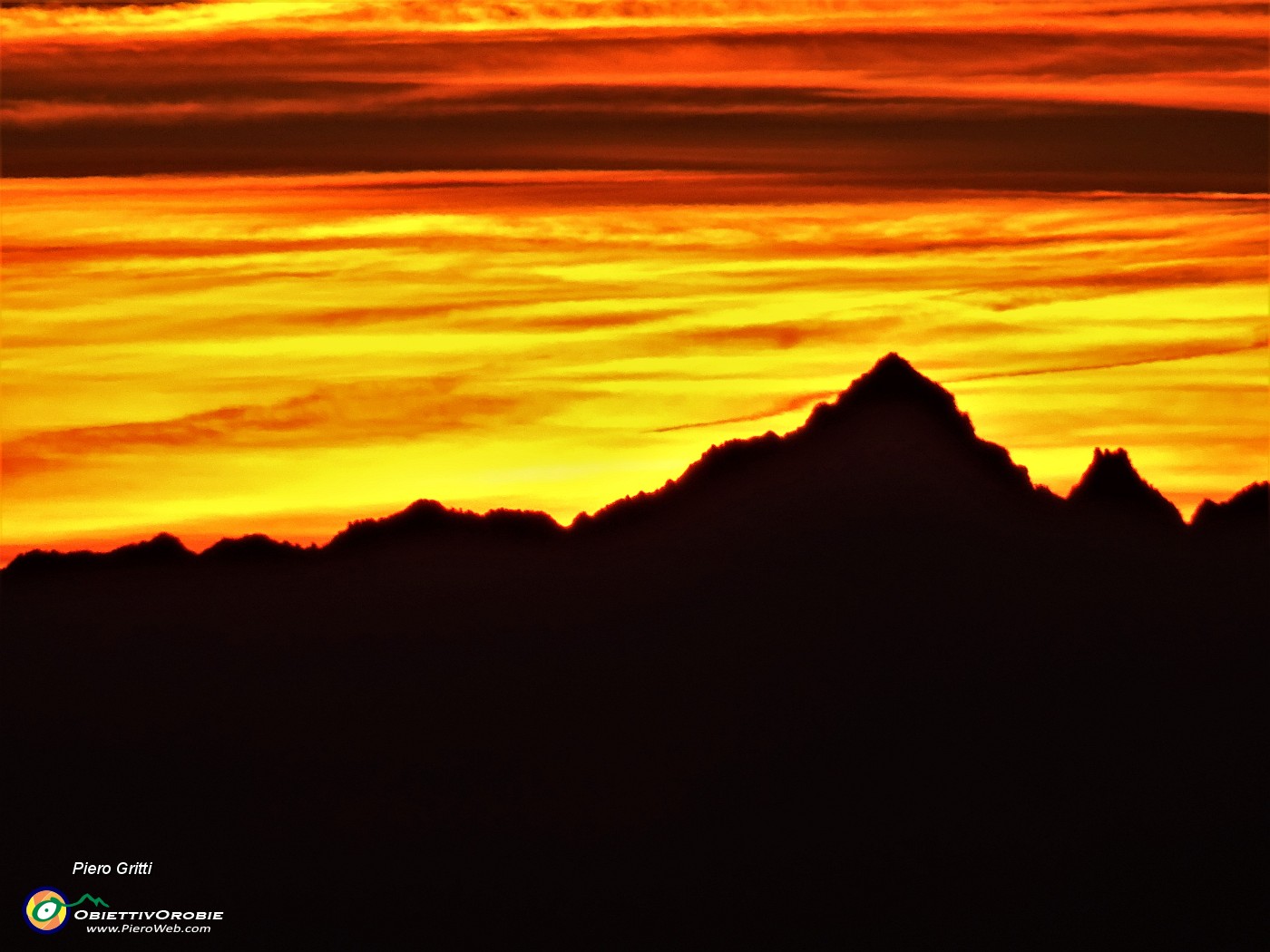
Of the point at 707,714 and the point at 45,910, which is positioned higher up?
the point at 707,714

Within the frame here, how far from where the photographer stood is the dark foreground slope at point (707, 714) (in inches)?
1880

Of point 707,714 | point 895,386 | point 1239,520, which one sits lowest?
point 707,714

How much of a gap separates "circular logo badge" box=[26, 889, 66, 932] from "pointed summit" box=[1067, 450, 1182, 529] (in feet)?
A: 78.8

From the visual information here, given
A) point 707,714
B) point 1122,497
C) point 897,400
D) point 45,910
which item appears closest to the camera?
point 45,910

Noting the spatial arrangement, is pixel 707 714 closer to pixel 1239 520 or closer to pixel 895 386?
pixel 895 386

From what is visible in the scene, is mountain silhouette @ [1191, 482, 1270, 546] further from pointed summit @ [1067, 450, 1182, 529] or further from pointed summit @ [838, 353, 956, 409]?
pointed summit @ [838, 353, 956, 409]

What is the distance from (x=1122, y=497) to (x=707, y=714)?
38.4 ft

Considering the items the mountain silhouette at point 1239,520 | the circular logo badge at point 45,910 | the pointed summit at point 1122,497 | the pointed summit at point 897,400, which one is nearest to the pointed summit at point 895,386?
the pointed summit at point 897,400

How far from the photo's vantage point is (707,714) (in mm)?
51531

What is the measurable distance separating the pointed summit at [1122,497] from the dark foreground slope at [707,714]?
0.20 metres

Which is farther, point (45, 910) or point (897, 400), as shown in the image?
point (897, 400)

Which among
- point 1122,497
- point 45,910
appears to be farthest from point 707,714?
point 45,910

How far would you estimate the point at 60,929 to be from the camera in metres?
45.8

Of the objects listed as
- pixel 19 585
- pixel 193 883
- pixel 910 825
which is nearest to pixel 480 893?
pixel 193 883
